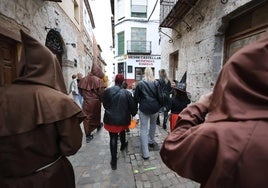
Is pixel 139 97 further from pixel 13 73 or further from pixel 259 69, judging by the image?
pixel 259 69

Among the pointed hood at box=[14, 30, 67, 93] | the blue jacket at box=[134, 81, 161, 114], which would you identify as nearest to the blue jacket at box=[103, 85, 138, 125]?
the blue jacket at box=[134, 81, 161, 114]

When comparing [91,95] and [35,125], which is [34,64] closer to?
[35,125]

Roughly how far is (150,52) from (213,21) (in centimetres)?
1558

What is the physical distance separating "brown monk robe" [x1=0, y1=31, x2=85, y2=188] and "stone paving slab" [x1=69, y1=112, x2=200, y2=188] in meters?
1.43

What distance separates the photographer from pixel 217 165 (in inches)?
31.5

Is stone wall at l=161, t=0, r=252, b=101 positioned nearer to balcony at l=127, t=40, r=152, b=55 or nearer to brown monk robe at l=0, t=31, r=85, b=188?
brown monk robe at l=0, t=31, r=85, b=188

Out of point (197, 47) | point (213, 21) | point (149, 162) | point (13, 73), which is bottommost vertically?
point (149, 162)

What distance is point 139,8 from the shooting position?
1834 cm

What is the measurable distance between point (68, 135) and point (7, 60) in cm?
257

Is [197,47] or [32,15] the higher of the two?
[32,15]

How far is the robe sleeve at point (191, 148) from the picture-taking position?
868mm

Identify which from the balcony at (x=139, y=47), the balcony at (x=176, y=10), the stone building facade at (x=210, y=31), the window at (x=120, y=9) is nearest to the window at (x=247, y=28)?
the stone building facade at (x=210, y=31)

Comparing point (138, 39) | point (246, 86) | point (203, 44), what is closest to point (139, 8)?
point (138, 39)

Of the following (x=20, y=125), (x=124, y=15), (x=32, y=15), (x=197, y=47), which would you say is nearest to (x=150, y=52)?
(x=124, y=15)
